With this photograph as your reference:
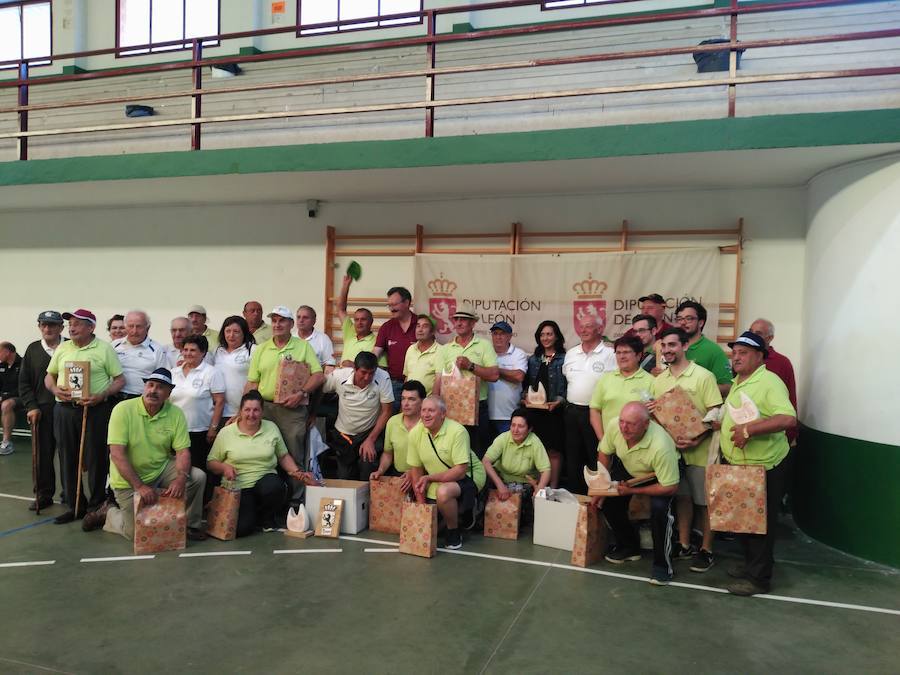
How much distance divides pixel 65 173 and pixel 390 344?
4.08 meters

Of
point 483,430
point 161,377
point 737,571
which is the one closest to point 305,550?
point 161,377

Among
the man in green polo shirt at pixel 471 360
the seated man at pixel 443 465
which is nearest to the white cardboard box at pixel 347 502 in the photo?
the seated man at pixel 443 465

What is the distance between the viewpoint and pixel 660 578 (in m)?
4.55

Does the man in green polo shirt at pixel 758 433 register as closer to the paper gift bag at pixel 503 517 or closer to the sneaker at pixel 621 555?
the sneaker at pixel 621 555

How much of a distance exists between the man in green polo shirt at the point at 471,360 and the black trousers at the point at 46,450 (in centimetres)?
342

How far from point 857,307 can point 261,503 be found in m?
4.73

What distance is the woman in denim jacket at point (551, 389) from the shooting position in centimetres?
597

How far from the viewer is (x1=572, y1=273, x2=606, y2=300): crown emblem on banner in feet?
23.5

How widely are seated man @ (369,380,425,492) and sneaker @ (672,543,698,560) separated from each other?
6.73 ft

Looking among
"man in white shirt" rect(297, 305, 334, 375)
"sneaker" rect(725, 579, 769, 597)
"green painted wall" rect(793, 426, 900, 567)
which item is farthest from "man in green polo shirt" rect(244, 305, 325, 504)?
"green painted wall" rect(793, 426, 900, 567)

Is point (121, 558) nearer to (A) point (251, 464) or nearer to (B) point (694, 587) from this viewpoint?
(A) point (251, 464)

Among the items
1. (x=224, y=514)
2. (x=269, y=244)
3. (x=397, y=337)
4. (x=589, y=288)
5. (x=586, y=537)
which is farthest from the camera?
(x=269, y=244)

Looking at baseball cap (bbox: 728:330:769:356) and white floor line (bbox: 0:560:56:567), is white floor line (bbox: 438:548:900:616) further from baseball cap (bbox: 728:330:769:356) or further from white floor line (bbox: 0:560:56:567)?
white floor line (bbox: 0:560:56:567)

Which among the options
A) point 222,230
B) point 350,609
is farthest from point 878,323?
point 222,230
